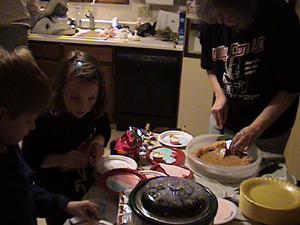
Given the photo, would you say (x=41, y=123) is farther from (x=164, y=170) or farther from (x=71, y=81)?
(x=164, y=170)

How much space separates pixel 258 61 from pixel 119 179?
0.74 metres

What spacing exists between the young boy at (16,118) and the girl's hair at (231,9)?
0.78 meters

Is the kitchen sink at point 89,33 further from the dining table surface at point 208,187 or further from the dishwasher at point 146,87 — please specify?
the dining table surface at point 208,187

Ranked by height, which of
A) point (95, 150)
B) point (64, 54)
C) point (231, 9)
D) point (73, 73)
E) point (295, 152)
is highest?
point (231, 9)

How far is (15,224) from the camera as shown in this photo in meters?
0.84

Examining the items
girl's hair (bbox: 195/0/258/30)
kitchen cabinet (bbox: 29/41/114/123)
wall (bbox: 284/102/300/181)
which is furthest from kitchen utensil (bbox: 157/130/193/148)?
kitchen cabinet (bbox: 29/41/114/123)

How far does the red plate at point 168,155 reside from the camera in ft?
4.49

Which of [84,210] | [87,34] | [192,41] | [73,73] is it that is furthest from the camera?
[87,34]

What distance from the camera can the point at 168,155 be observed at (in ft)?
4.66

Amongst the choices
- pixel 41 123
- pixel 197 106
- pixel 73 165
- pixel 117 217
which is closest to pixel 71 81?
pixel 41 123

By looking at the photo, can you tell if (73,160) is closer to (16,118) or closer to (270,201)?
(16,118)

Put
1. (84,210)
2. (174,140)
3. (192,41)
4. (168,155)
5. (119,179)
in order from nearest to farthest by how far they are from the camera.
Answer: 1. (84,210)
2. (119,179)
3. (168,155)
4. (174,140)
5. (192,41)

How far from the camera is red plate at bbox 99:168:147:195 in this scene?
117 cm

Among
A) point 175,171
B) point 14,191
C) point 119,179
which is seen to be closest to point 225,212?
point 175,171
